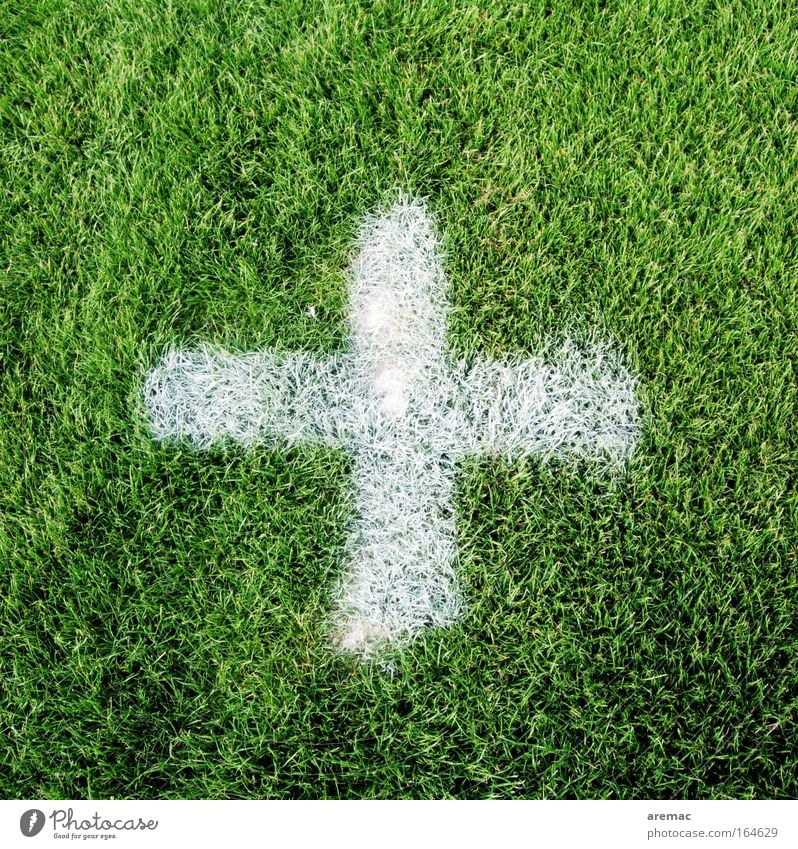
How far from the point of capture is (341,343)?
8.05 ft

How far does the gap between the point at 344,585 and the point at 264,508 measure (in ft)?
1.24

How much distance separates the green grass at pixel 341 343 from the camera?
2.17 meters

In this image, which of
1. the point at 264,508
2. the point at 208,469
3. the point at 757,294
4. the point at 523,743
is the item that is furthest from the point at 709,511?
the point at 208,469

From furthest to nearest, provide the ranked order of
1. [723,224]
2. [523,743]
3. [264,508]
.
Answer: [723,224]
[264,508]
[523,743]

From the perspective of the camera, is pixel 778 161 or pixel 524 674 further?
pixel 778 161

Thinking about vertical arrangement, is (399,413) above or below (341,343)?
below

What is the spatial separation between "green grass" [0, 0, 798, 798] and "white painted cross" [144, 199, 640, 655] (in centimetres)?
8

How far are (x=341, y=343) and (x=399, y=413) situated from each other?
34 cm

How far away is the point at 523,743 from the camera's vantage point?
7.04ft

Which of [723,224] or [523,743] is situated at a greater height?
[723,224]

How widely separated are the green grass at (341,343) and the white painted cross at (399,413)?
81mm

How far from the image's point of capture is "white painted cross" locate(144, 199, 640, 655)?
226cm

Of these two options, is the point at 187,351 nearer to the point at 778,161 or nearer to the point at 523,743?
the point at 523,743
